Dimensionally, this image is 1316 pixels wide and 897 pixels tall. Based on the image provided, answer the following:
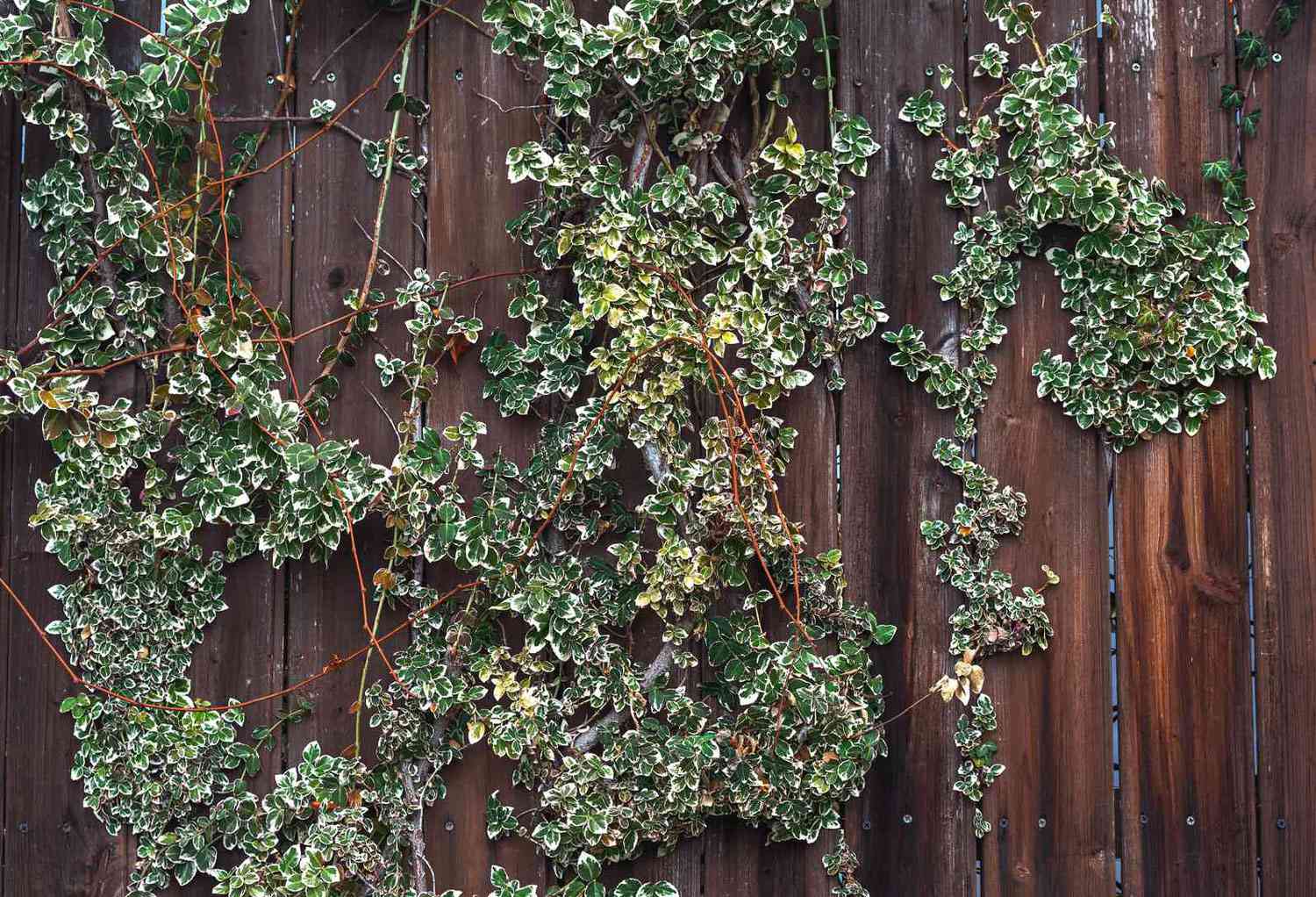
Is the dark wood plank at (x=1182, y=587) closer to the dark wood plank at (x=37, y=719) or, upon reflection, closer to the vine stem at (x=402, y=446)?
the vine stem at (x=402, y=446)

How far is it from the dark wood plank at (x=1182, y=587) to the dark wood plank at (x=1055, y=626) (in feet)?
0.14

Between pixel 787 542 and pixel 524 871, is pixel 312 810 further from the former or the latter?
pixel 787 542

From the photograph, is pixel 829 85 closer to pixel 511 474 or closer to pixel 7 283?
pixel 511 474

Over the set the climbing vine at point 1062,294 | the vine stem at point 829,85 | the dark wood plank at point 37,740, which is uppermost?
the vine stem at point 829,85

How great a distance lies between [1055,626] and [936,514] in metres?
0.28

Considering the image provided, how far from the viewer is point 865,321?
1757 mm

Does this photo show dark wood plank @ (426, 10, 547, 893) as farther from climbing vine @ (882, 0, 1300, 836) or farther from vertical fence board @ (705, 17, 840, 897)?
climbing vine @ (882, 0, 1300, 836)

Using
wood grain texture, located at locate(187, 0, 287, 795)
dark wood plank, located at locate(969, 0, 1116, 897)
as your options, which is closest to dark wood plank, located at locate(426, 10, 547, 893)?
wood grain texture, located at locate(187, 0, 287, 795)

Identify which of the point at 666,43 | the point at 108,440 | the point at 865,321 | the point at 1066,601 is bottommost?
the point at 1066,601

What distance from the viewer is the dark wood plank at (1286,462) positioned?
1.74m

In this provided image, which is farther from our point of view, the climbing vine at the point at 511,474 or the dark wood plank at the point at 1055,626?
the dark wood plank at the point at 1055,626

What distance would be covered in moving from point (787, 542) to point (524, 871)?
0.75 meters

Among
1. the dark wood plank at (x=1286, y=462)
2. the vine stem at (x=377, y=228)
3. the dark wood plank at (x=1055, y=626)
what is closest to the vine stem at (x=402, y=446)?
the vine stem at (x=377, y=228)

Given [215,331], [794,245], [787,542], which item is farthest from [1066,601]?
[215,331]
